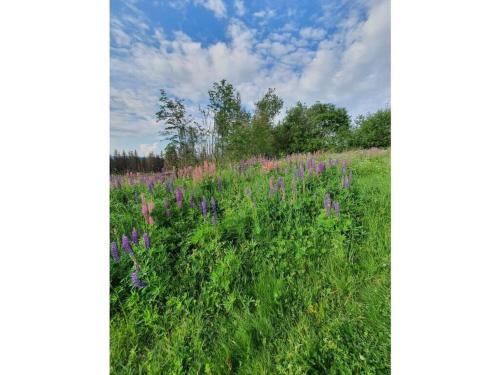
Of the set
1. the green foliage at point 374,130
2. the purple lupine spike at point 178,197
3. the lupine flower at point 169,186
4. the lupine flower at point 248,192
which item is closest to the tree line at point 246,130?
the green foliage at point 374,130

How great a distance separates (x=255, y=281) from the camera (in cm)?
126

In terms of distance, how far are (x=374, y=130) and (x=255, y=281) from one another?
128 cm

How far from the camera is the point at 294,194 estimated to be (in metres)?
1.81

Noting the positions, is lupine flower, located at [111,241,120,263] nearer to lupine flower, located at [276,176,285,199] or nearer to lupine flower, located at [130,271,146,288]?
lupine flower, located at [130,271,146,288]

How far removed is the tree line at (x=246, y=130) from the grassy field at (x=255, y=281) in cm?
21

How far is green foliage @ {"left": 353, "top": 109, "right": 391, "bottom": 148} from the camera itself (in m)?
1.41

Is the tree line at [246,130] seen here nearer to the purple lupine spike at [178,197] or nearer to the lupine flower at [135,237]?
the purple lupine spike at [178,197]

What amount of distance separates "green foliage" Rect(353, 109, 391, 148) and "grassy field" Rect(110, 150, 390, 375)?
117 mm

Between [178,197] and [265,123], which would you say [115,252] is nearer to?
[178,197]
